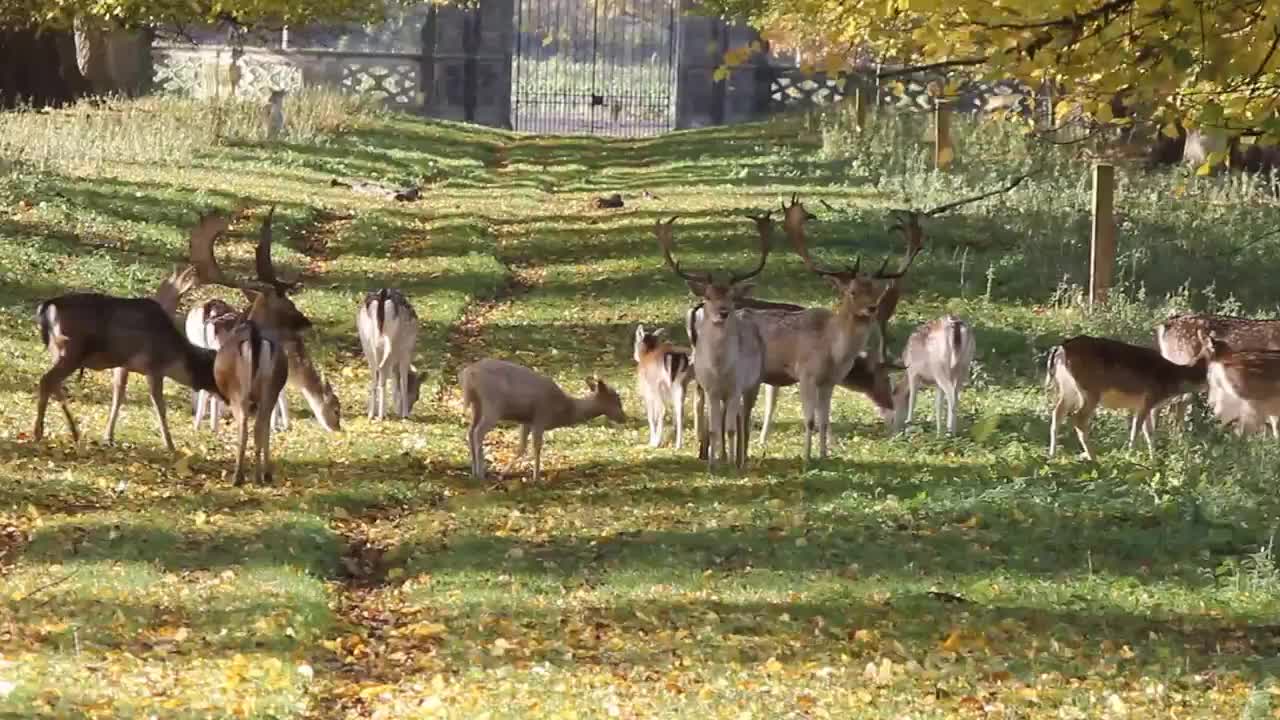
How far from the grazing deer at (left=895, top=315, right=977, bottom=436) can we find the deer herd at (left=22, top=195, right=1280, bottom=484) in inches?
0.6

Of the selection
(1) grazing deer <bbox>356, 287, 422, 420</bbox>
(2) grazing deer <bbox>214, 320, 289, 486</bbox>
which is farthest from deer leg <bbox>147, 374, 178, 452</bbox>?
(1) grazing deer <bbox>356, 287, 422, 420</bbox>

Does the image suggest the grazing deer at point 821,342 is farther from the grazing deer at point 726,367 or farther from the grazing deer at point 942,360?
the grazing deer at point 942,360

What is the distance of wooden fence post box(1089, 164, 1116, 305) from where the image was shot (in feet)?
70.5

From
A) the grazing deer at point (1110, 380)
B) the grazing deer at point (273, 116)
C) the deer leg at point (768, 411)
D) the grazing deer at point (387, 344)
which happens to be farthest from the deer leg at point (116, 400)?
the grazing deer at point (273, 116)

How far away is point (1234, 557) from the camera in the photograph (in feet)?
41.5

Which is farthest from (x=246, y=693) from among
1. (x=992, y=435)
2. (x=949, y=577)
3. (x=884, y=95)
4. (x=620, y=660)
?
(x=884, y=95)

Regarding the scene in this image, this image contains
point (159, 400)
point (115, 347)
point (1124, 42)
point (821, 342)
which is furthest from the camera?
point (821, 342)

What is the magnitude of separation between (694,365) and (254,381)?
2920 mm

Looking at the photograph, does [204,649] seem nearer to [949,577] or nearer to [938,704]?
[938,704]

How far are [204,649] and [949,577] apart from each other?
4044 mm

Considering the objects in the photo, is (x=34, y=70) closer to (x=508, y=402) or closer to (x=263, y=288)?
(x=263, y=288)

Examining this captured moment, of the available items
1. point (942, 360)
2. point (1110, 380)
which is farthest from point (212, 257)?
point (1110, 380)

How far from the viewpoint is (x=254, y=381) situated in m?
14.2

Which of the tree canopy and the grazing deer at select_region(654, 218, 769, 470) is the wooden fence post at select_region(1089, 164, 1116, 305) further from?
the tree canopy
